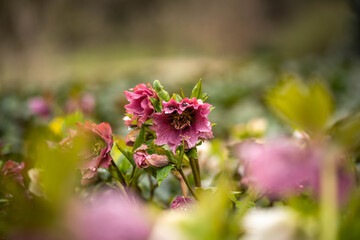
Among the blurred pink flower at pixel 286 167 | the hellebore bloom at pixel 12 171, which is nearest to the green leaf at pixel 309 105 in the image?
the blurred pink flower at pixel 286 167

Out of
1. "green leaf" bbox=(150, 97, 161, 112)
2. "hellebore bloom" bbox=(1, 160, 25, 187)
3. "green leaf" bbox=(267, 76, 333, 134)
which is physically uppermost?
"green leaf" bbox=(267, 76, 333, 134)

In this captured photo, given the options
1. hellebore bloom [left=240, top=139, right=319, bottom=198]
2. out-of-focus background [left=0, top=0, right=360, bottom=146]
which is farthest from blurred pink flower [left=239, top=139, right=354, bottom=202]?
out-of-focus background [left=0, top=0, right=360, bottom=146]

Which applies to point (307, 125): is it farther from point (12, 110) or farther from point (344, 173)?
point (12, 110)

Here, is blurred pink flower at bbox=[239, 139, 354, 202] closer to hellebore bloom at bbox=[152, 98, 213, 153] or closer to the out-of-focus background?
hellebore bloom at bbox=[152, 98, 213, 153]

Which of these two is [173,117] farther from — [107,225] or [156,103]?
[107,225]

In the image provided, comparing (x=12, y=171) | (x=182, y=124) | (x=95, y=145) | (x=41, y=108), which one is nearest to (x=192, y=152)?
(x=182, y=124)

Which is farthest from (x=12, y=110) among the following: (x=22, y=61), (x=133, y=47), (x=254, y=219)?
(x=133, y=47)
